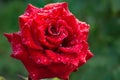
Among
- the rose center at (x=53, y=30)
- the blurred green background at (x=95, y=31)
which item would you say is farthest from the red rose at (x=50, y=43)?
the blurred green background at (x=95, y=31)

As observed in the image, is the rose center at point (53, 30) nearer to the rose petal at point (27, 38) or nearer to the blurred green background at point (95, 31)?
the rose petal at point (27, 38)

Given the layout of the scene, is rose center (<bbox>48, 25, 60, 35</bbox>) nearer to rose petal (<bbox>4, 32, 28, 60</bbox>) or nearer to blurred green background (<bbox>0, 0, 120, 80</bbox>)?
rose petal (<bbox>4, 32, 28, 60</bbox>)

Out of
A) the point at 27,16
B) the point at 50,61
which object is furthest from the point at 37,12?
the point at 50,61

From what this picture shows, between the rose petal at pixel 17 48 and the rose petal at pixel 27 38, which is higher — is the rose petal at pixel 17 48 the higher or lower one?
the lower one

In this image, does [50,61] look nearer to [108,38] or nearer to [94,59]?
[94,59]

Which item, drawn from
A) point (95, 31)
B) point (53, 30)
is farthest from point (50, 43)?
point (95, 31)

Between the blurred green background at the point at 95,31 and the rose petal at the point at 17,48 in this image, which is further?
the blurred green background at the point at 95,31

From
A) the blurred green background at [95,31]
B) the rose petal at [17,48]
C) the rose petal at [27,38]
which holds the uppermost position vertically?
the rose petal at [27,38]

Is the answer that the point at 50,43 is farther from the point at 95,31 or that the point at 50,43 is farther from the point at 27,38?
the point at 95,31
